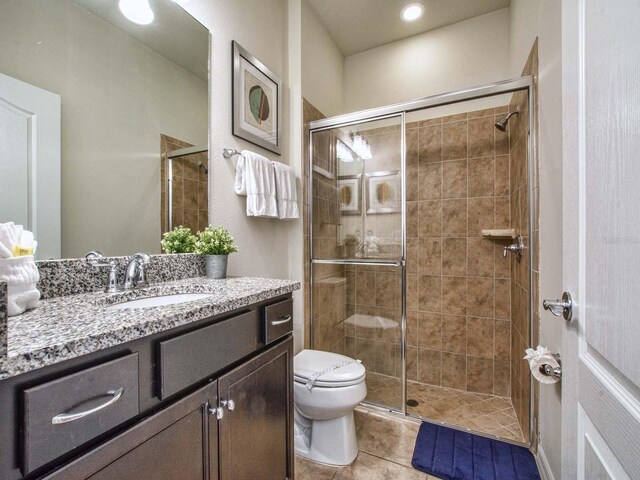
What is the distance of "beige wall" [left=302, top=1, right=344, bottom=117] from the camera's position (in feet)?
7.24

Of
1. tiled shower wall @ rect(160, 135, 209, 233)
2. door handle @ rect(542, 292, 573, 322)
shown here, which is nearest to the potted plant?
tiled shower wall @ rect(160, 135, 209, 233)

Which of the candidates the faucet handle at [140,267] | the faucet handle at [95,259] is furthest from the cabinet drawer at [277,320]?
the faucet handle at [95,259]

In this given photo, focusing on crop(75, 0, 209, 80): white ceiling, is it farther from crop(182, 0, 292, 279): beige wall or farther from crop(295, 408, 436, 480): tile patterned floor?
crop(295, 408, 436, 480): tile patterned floor

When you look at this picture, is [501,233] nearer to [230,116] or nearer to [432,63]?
[432,63]

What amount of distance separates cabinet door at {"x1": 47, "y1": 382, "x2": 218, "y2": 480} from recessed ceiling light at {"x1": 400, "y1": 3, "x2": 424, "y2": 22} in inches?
108

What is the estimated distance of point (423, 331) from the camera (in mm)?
2496

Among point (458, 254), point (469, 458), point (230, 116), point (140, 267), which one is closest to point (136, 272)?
point (140, 267)

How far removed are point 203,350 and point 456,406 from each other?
2032 millimetres

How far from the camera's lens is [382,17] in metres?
2.32

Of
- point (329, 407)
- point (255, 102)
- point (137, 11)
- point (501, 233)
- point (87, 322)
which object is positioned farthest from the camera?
point (501, 233)

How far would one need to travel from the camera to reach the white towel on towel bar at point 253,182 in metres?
1.63

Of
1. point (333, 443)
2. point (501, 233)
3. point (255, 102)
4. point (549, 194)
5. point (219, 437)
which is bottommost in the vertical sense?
point (333, 443)

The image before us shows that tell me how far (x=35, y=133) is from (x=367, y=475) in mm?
1949

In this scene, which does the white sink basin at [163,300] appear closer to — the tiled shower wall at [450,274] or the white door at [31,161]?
the white door at [31,161]
